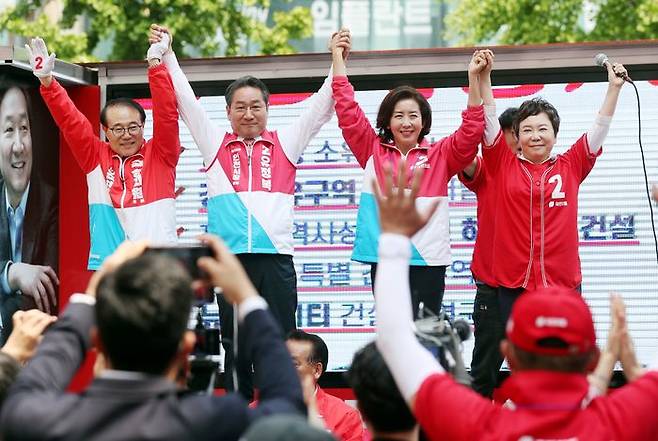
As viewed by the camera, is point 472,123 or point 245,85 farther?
point 245,85

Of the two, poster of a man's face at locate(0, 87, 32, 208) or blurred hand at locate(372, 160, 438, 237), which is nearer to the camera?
blurred hand at locate(372, 160, 438, 237)

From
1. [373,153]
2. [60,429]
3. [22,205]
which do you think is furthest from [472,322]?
[60,429]

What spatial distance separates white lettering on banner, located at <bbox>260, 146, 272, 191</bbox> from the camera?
632 cm

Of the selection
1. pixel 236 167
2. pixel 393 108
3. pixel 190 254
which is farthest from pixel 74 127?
pixel 190 254

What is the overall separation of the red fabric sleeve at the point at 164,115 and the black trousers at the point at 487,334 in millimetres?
2018

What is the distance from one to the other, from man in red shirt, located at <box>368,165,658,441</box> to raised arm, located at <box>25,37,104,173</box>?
4.04 meters

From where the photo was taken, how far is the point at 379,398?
119 inches

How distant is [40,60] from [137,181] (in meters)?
0.94

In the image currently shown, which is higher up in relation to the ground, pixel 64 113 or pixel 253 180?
pixel 64 113

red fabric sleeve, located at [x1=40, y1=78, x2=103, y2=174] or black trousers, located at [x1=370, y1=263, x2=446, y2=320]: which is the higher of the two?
red fabric sleeve, located at [x1=40, y1=78, x2=103, y2=174]

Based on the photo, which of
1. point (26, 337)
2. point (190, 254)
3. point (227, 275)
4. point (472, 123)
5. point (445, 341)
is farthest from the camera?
point (472, 123)

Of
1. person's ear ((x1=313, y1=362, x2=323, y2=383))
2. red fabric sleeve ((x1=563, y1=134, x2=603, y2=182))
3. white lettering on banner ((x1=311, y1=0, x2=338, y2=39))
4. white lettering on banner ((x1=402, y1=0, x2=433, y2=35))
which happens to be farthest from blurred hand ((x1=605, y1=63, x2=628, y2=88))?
white lettering on banner ((x1=311, y1=0, x2=338, y2=39))

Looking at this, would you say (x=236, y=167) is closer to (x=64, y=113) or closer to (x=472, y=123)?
(x=64, y=113)

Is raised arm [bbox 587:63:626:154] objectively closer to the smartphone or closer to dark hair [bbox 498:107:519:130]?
dark hair [bbox 498:107:519:130]
